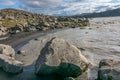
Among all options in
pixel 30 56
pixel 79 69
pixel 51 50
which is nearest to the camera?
pixel 79 69

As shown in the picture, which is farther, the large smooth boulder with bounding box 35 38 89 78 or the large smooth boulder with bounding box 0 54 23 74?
the large smooth boulder with bounding box 0 54 23 74

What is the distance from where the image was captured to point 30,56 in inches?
2160

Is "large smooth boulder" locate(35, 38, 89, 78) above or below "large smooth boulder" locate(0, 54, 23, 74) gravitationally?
above

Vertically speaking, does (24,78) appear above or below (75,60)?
below

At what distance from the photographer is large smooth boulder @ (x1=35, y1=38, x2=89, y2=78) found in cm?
3719

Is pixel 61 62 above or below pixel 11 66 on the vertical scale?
above

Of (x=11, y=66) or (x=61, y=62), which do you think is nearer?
(x=61, y=62)

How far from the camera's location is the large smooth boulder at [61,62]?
37188mm

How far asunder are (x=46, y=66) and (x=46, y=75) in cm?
211

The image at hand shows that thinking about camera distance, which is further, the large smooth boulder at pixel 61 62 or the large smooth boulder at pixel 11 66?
the large smooth boulder at pixel 11 66

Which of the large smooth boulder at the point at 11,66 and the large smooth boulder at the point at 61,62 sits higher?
the large smooth boulder at the point at 61,62

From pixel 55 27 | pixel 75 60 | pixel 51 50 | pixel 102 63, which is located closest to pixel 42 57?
pixel 51 50

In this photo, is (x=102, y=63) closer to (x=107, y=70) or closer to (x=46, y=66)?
(x=107, y=70)

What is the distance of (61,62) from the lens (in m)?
37.3
